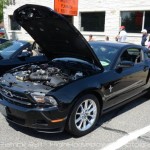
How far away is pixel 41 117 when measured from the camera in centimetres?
388

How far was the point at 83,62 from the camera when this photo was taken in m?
5.08

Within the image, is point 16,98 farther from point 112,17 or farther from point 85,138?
point 112,17

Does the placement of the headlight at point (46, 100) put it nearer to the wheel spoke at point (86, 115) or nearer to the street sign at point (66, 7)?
the wheel spoke at point (86, 115)

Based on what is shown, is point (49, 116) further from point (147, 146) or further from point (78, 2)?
point (78, 2)

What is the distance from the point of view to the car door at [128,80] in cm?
479

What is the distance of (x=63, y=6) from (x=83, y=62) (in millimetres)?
10942

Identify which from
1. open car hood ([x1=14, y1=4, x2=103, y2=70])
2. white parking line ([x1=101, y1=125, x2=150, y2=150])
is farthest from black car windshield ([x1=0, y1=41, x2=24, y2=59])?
white parking line ([x1=101, y1=125, x2=150, y2=150])

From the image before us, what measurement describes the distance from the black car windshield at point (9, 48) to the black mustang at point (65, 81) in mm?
1666

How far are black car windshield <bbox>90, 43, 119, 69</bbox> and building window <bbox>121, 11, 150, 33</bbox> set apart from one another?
10381 mm

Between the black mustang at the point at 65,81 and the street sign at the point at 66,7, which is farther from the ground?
the street sign at the point at 66,7

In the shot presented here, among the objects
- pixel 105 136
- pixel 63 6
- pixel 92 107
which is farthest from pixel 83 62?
pixel 63 6

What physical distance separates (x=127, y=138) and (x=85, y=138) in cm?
65

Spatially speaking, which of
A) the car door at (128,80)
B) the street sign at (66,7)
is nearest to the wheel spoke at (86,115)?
the car door at (128,80)

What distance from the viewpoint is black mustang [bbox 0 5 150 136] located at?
3.93 meters
